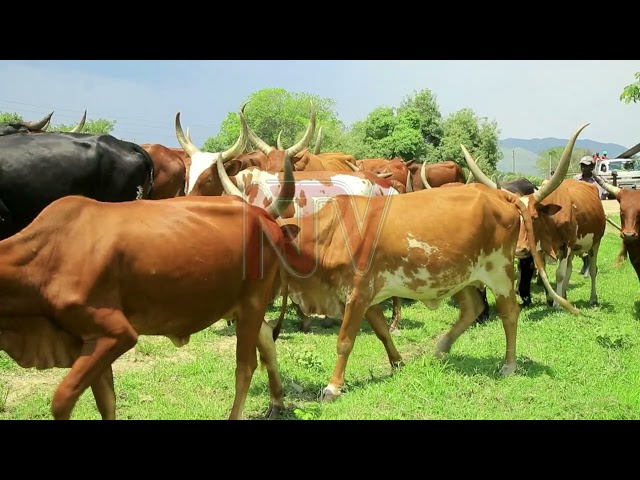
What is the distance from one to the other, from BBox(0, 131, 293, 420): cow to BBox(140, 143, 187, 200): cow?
5.67 m

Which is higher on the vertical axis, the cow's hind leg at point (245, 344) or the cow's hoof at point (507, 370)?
the cow's hind leg at point (245, 344)

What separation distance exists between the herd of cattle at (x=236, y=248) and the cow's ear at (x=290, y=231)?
1cm

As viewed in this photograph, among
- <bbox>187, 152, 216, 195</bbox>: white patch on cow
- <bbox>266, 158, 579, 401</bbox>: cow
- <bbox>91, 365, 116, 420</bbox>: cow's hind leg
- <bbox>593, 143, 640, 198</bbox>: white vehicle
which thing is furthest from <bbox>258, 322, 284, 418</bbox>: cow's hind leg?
<bbox>593, 143, 640, 198</bbox>: white vehicle

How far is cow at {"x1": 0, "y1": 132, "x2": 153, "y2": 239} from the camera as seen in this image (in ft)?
24.0

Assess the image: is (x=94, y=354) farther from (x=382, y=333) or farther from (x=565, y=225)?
(x=565, y=225)

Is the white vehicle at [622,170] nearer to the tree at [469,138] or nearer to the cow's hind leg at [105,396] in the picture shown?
the tree at [469,138]

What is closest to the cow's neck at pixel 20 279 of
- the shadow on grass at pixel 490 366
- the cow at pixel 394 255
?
the cow at pixel 394 255

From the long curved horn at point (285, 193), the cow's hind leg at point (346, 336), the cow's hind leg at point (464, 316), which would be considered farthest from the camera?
the cow's hind leg at point (464, 316)

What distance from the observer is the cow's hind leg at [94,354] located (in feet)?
13.2

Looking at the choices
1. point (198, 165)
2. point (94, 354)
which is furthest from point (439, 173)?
point (94, 354)

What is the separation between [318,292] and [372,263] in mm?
587

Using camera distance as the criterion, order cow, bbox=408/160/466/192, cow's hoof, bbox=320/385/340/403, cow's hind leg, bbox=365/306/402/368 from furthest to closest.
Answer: cow, bbox=408/160/466/192
cow's hind leg, bbox=365/306/402/368
cow's hoof, bbox=320/385/340/403

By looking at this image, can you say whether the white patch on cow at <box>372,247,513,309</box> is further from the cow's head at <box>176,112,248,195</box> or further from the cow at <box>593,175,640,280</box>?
Answer: the cow at <box>593,175,640,280</box>

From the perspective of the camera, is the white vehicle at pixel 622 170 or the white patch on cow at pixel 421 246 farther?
the white vehicle at pixel 622 170
